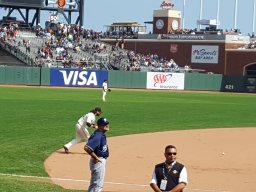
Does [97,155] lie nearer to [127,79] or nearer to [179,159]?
[179,159]

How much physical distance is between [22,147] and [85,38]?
61393mm

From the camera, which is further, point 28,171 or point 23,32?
point 23,32

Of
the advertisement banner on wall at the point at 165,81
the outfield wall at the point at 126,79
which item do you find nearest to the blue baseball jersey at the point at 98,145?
the outfield wall at the point at 126,79

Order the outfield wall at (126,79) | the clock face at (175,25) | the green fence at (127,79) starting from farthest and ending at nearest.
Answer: the clock face at (175,25) < the green fence at (127,79) < the outfield wall at (126,79)

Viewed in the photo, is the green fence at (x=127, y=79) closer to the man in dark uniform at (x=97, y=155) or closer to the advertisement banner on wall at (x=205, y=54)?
the advertisement banner on wall at (x=205, y=54)

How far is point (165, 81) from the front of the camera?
66500mm

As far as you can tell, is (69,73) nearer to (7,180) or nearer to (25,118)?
(25,118)

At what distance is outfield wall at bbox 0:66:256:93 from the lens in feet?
193

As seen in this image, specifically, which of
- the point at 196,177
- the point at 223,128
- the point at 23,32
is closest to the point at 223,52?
the point at 23,32

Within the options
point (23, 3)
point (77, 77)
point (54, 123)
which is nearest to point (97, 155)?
point (54, 123)

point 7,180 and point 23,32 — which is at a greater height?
point 23,32

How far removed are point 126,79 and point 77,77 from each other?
17.8ft

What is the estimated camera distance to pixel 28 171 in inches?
594

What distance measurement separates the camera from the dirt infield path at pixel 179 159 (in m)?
14.2
